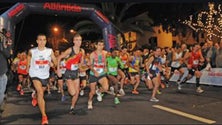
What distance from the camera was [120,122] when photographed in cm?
748

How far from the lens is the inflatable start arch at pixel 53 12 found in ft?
57.3

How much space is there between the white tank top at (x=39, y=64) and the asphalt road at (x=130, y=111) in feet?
3.56

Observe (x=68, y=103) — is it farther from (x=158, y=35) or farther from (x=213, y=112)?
(x=158, y=35)

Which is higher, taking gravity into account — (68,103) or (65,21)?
(65,21)

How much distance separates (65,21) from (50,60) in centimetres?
3731

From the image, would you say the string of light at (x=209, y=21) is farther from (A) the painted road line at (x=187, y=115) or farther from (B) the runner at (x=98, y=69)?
(B) the runner at (x=98, y=69)

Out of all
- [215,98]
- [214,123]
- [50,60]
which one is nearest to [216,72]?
[215,98]

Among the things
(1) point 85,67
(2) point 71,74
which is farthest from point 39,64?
(1) point 85,67

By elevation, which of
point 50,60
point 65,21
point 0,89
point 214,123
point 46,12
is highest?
point 65,21

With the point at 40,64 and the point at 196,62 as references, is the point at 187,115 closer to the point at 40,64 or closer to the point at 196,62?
the point at 40,64

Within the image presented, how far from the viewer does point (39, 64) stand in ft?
24.8

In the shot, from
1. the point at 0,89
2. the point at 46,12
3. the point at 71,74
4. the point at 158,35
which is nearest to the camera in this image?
the point at 0,89

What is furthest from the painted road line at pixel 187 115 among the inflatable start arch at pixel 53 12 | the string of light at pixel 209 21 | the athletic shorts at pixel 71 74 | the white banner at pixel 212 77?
the string of light at pixel 209 21

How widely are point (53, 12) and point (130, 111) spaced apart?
10.8 metres
